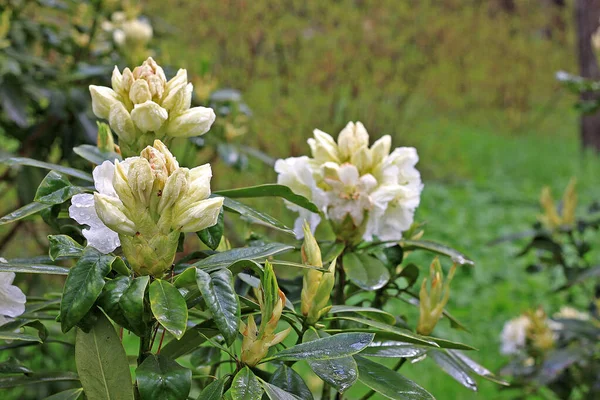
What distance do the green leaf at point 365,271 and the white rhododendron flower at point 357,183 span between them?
6 cm

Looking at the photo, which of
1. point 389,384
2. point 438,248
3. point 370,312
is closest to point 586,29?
point 438,248

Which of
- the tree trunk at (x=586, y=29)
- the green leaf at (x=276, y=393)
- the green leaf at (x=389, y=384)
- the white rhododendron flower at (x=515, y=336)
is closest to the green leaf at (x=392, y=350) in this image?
the green leaf at (x=389, y=384)

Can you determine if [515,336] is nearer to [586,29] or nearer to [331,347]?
[331,347]

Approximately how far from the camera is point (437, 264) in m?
0.97

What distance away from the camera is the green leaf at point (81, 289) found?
0.59 metres

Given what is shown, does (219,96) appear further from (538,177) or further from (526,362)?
(538,177)

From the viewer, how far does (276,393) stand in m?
0.65

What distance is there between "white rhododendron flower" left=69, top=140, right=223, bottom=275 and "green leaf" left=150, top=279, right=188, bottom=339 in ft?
0.20

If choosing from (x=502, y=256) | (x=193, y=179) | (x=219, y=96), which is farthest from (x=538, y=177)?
(x=193, y=179)

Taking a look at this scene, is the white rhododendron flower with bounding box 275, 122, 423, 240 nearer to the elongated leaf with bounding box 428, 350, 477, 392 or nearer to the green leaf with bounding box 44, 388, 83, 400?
the elongated leaf with bounding box 428, 350, 477, 392

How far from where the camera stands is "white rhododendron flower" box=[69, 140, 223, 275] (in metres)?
0.65

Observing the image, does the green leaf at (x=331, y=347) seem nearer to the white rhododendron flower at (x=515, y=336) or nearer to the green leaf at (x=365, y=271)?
the green leaf at (x=365, y=271)

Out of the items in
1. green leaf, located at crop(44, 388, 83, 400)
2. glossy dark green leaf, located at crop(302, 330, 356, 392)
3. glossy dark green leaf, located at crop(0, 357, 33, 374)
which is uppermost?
glossy dark green leaf, located at crop(302, 330, 356, 392)

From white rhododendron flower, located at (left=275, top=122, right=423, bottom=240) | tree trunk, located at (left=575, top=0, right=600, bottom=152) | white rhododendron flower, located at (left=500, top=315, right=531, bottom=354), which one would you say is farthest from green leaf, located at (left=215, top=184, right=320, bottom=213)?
tree trunk, located at (left=575, top=0, right=600, bottom=152)
